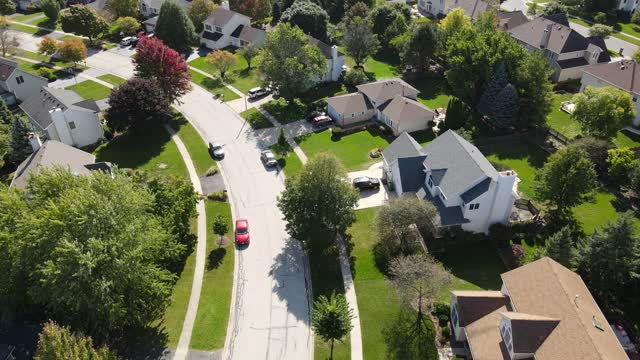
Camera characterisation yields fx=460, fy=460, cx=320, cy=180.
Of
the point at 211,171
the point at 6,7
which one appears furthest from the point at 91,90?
the point at 6,7

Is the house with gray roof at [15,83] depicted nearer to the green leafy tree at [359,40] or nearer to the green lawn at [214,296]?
the green lawn at [214,296]

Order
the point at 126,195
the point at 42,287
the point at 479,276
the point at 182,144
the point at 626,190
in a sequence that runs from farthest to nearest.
Result: the point at 182,144 → the point at 626,190 → the point at 479,276 → the point at 126,195 → the point at 42,287

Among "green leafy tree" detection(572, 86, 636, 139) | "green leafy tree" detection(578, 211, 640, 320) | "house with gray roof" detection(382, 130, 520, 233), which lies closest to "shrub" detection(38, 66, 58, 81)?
"house with gray roof" detection(382, 130, 520, 233)

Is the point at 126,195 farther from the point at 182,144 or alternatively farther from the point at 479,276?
the point at 479,276

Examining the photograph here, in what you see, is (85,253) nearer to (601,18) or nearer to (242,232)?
(242,232)

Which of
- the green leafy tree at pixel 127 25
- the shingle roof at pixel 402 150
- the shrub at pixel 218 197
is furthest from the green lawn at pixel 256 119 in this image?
the green leafy tree at pixel 127 25

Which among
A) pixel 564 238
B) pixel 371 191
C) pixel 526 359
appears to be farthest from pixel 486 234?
pixel 526 359
